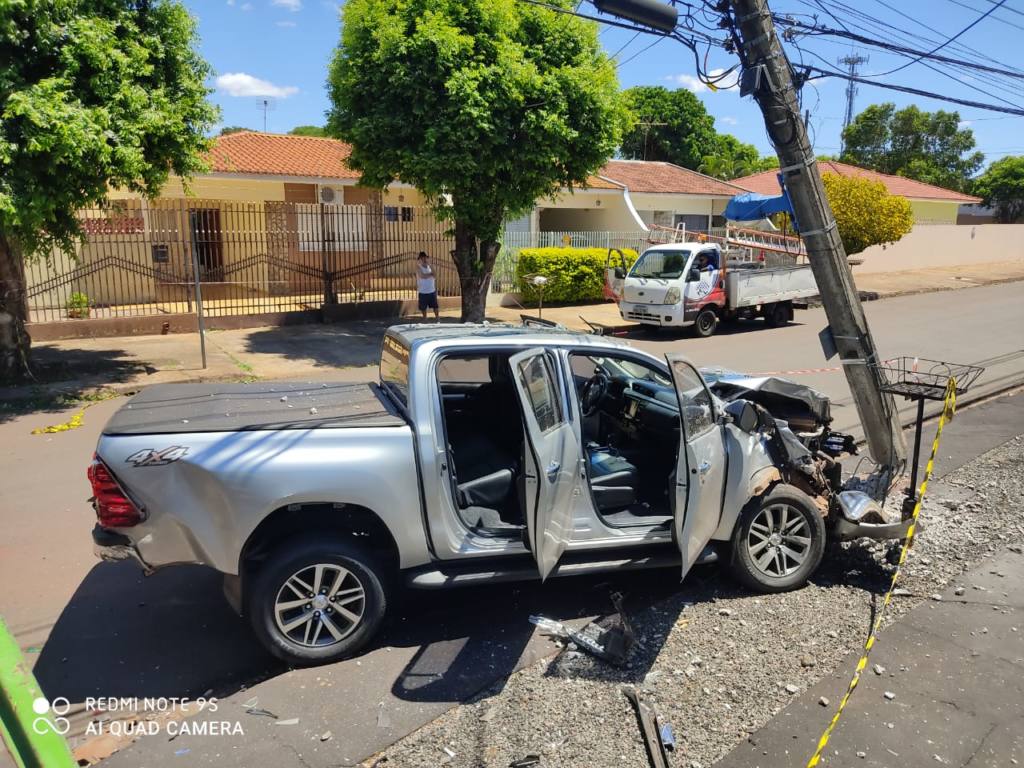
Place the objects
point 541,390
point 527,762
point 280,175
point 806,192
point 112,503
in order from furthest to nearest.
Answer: point 280,175 → point 806,192 → point 541,390 → point 112,503 → point 527,762

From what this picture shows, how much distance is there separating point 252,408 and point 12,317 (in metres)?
8.85

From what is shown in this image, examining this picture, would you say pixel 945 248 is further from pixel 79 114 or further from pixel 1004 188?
pixel 79 114

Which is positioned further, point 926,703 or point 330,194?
Result: point 330,194

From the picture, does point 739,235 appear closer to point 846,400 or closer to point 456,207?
point 456,207

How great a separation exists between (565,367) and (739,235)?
69.9ft

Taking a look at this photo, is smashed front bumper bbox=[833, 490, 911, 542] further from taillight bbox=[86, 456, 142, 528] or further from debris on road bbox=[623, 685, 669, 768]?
taillight bbox=[86, 456, 142, 528]

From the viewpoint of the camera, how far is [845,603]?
5098 mm

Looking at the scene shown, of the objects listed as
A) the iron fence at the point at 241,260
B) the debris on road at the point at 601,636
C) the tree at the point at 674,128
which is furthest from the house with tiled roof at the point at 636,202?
the debris on road at the point at 601,636

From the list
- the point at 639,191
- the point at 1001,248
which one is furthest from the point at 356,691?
the point at 1001,248

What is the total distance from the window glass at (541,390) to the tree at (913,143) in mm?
50341

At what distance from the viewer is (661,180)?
32125mm

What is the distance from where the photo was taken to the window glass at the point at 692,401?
4.74 metres

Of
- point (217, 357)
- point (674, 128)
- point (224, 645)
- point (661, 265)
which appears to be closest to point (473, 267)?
point (661, 265)

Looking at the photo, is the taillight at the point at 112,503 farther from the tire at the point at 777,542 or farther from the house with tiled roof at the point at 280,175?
the house with tiled roof at the point at 280,175
